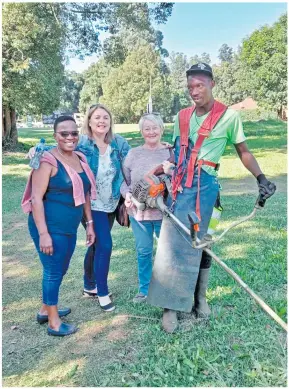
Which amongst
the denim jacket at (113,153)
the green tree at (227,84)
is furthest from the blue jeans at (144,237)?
the green tree at (227,84)

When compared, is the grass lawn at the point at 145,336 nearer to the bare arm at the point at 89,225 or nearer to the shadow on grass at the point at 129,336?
the shadow on grass at the point at 129,336

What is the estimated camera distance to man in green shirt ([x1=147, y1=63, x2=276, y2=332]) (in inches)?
116

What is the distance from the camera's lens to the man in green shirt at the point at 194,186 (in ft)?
9.68

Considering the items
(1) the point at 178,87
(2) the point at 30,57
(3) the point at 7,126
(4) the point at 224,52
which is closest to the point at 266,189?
(2) the point at 30,57

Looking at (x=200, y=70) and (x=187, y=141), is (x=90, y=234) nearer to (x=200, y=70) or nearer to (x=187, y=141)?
(x=187, y=141)

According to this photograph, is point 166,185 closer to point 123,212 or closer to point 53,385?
point 123,212

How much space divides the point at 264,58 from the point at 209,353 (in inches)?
1124

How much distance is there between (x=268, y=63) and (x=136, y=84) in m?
15.5

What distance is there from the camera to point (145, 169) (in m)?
3.53

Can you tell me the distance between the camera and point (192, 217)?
259cm

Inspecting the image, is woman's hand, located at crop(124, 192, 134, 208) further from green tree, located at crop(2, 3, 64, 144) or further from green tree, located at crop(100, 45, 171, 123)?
green tree, located at crop(100, 45, 171, 123)

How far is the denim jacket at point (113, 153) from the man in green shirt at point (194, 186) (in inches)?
23.5

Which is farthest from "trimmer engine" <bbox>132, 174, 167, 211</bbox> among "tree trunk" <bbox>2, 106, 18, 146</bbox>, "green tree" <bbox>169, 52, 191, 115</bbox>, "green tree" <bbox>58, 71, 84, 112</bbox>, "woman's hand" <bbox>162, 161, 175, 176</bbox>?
"green tree" <bbox>58, 71, 84, 112</bbox>

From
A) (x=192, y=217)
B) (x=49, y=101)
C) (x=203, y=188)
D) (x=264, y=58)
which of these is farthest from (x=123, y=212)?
(x=264, y=58)
